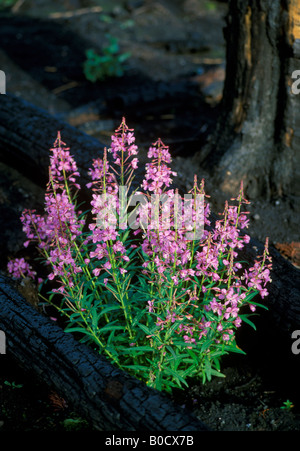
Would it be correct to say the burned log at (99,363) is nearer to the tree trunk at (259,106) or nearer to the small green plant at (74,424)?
the small green plant at (74,424)

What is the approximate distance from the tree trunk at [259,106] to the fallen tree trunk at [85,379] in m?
2.87

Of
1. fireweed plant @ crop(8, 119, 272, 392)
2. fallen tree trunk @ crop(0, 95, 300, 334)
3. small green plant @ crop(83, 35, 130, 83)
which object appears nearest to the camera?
fireweed plant @ crop(8, 119, 272, 392)

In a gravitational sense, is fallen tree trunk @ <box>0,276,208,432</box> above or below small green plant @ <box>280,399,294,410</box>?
above

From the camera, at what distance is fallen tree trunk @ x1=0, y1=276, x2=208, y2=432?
9.46 ft

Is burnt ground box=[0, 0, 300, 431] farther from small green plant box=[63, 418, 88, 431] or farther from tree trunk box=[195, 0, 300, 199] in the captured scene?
tree trunk box=[195, 0, 300, 199]

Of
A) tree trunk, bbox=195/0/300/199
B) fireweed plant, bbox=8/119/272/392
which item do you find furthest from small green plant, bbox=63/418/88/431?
tree trunk, bbox=195/0/300/199

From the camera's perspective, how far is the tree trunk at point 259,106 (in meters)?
4.96

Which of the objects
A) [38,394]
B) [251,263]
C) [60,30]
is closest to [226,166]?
[251,263]

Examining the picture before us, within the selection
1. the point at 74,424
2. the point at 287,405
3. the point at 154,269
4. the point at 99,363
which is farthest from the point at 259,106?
the point at 74,424

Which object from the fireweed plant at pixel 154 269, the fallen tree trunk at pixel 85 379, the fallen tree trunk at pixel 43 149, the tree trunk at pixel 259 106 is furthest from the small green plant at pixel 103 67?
the fallen tree trunk at pixel 85 379

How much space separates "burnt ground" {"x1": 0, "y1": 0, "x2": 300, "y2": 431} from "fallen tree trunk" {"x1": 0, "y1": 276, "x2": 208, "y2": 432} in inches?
15.3

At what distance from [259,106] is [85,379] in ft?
11.9

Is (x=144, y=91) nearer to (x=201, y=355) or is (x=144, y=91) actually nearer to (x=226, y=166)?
(x=226, y=166)
